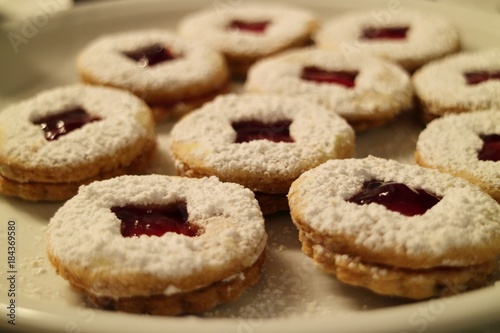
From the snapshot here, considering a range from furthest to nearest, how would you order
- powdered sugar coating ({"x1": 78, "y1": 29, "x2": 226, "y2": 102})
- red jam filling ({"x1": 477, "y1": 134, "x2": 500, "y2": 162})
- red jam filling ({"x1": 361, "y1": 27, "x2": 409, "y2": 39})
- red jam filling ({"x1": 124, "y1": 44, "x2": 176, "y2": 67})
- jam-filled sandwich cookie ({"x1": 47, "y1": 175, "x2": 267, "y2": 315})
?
red jam filling ({"x1": 361, "y1": 27, "x2": 409, "y2": 39}), red jam filling ({"x1": 124, "y1": 44, "x2": 176, "y2": 67}), powdered sugar coating ({"x1": 78, "y1": 29, "x2": 226, "y2": 102}), red jam filling ({"x1": 477, "y1": 134, "x2": 500, "y2": 162}), jam-filled sandwich cookie ({"x1": 47, "y1": 175, "x2": 267, "y2": 315})

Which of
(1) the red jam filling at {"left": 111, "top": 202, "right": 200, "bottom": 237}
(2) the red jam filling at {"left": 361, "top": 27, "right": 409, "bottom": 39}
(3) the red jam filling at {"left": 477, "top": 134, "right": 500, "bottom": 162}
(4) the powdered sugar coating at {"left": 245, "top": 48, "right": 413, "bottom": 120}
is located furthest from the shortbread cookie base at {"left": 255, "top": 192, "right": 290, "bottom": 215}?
(2) the red jam filling at {"left": 361, "top": 27, "right": 409, "bottom": 39}

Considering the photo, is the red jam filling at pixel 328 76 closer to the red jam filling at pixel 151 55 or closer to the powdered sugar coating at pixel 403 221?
the red jam filling at pixel 151 55

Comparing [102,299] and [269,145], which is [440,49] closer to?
[269,145]

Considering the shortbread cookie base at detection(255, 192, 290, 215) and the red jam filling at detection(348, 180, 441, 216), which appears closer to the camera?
the red jam filling at detection(348, 180, 441, 216)

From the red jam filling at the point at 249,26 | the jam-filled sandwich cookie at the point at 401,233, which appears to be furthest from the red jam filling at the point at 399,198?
the red jam filling at the point at 249,26

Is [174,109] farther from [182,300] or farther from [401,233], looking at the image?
[401,233]

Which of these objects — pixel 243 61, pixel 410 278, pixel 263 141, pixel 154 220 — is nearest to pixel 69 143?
pixel 154 220

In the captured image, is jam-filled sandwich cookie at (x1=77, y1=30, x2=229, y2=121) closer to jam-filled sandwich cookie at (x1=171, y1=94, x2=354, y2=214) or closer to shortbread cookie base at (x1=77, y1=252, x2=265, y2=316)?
jam-filled sandwich cookie at (x1=171, y1=94, x2=354, y2=214)
